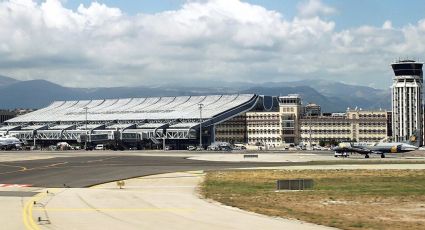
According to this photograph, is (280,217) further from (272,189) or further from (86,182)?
(86,182)

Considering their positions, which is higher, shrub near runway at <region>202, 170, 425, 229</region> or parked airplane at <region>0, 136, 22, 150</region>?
parked airplane at <region>0, 136, 22, 150</region>

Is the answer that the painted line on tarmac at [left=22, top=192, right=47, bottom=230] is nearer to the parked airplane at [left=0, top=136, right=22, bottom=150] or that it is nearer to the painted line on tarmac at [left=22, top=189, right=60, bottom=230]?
the painted line on tarmac at [left=22, top=189, right=60, bottom=230]

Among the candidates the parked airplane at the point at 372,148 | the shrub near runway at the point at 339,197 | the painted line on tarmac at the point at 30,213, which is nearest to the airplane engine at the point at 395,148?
the parked airplane at the point at 372,148

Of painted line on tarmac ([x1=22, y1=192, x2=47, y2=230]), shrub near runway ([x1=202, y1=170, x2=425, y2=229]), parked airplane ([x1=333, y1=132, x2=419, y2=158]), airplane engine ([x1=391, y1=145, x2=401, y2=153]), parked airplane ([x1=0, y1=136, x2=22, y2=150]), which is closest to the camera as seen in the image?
painted line on tarmac ([x1=22, y1=192, x2=47, y2=230])

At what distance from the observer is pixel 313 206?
120ft

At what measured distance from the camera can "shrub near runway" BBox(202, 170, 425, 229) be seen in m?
30.8

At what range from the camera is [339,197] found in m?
41.7

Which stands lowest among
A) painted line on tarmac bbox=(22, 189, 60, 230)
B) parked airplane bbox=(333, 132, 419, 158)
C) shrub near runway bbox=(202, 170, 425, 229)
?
shrub near runway bbox=(202, 170, 425, 229)

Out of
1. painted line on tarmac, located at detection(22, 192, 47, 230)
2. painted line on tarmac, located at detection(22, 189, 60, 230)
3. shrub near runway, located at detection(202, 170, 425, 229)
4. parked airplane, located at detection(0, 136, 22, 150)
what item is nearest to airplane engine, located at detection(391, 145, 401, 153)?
shrub near runway, located at detection(202, 170, 425, 229)

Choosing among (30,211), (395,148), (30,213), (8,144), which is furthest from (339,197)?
(8,144)

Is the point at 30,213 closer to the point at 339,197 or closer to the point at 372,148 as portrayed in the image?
the point at 339,197

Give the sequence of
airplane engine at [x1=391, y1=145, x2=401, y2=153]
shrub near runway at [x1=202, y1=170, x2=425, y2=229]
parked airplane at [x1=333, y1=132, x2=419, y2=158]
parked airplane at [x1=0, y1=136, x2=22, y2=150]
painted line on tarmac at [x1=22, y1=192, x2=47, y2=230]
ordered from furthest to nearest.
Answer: parked airplane at [x1=0, y1=136, x2=22, y2=150], airplane engine at [x1=391, y1=145, x2=401, y2=153], parked airplane at [x1=333, y1=132, x2=419, y2=158], shrub near runway at [x1=202, y1=170, x2=425, y2=229], painted line on tarmac at [x1=22, y1=192, x2=47, y2=230]

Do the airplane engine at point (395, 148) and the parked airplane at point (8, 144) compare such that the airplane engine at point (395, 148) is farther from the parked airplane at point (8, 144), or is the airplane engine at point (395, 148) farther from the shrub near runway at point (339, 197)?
the parked airplane at point (8, 144)

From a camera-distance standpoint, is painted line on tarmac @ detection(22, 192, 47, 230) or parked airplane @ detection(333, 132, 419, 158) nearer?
painted line on tarmac @ detection(22, 192, 47, 230)
